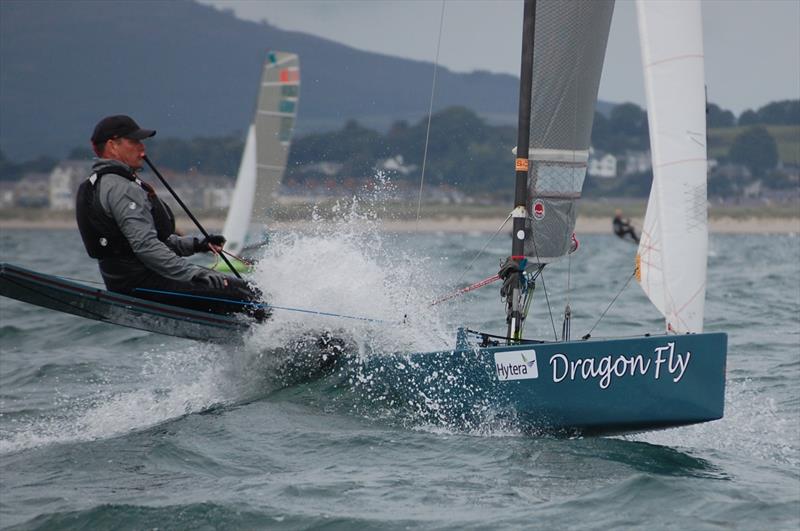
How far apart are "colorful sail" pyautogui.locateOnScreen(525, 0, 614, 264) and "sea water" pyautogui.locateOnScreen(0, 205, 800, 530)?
50 cm

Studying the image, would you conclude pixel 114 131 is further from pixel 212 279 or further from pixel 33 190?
pixel 33 190

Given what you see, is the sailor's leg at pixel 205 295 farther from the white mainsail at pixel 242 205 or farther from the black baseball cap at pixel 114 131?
the white mainsail at pixel 242 205

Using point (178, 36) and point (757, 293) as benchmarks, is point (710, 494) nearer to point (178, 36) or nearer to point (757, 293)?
point (757, 293)

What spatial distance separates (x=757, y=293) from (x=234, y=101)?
10616 centimetres

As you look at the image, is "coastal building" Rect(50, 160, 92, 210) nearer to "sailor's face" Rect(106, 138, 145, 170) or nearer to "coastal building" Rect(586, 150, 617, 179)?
"coastal building" Rect(586, 150, 617, 179)

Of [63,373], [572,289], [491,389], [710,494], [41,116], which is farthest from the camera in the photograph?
[41,116]

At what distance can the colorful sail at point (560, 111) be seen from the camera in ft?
18.0

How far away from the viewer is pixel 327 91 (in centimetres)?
12738

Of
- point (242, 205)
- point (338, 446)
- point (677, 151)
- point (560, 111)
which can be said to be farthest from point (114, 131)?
point (242, 205)

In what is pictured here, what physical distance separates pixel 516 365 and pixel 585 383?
0.33 metres

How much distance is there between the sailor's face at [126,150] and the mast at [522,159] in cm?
191

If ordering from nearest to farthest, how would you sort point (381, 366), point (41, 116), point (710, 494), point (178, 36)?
point (710, 494)
point (381, 366)
point (41, 116)
point (178, 36)

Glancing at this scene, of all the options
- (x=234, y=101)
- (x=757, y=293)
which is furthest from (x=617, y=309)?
(x=234, y=101)

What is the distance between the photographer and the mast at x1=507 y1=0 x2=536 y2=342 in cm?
549
